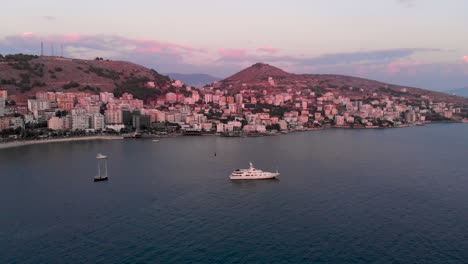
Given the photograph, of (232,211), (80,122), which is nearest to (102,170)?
(232,211)

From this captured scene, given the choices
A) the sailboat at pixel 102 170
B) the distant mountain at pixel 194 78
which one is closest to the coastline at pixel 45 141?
the sailboat at pixel 102 170

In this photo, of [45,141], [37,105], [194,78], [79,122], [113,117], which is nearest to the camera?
[45,141]

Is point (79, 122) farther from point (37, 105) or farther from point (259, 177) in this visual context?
point (259, 177)

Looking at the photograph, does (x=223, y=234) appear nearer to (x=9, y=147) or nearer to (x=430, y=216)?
(x=430, y=216)

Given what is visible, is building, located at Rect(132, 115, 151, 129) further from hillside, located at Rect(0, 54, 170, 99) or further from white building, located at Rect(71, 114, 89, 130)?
hillside, located at Rect(0, 54, 170, 99)

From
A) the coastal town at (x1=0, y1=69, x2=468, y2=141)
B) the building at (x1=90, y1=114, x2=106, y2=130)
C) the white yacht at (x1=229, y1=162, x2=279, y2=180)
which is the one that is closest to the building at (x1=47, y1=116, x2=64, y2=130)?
the coastal town at (x1=0, y1=69, x2=468, y2=141)

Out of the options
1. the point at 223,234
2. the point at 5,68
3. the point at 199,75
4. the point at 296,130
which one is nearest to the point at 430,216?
the point at 223,234

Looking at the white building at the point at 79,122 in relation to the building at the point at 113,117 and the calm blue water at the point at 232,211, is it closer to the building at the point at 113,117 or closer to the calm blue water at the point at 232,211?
the building at the point at 113,117
